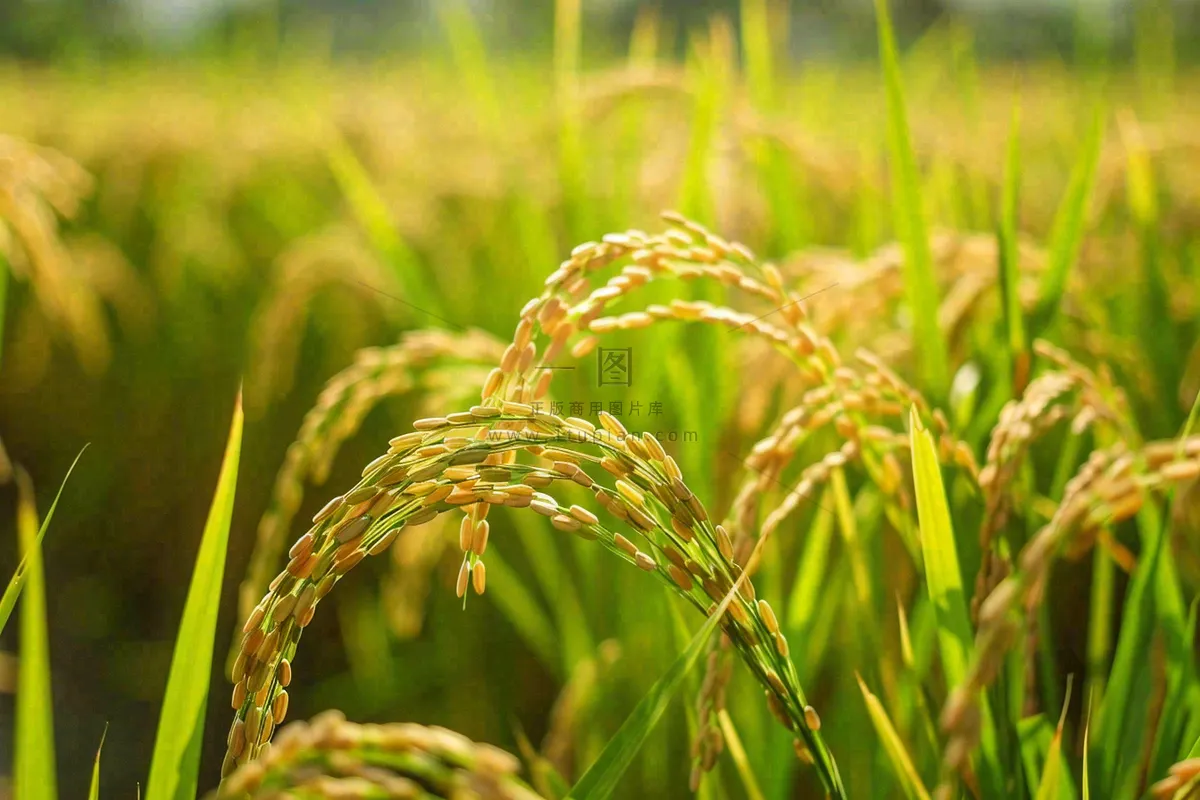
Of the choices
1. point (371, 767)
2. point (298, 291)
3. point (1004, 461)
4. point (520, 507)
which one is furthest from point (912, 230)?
point (298, 291)

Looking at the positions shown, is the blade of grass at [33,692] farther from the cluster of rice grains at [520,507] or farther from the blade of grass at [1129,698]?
the blade of grass at [1129,698]

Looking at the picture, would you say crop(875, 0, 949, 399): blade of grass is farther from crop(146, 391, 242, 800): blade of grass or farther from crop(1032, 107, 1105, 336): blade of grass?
crop(146, 391, 242, 800): blade of grass

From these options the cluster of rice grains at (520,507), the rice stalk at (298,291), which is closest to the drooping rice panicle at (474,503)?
the cluster of rice grains at (520,507)

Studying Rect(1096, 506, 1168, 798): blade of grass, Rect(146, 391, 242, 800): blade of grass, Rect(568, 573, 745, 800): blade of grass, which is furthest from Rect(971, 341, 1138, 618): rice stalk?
Rect(146, 391, 242, 800): blade of grass

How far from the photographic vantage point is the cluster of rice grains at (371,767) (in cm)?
32

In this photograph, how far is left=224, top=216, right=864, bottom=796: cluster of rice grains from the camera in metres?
0.43

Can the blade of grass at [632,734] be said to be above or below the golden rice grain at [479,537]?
below

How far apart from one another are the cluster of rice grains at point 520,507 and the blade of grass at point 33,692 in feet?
0.31

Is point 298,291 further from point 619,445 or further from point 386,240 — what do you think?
point 619,445

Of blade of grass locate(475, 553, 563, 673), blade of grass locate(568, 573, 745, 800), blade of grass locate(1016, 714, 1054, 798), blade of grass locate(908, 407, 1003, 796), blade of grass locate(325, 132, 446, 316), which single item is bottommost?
blade of grass locate(475, 553, 563, 673)

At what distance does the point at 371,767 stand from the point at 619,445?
19 centimetres

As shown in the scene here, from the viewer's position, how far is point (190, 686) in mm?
504

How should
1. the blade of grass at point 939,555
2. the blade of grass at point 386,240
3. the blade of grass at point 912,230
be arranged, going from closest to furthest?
the blade of grass at point 939,555 → the blade of grass at point 912,230 → the blade of grass at point 386,240

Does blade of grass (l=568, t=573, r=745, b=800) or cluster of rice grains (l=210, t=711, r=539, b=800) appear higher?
cluster of rice grains (l=210, t=711, r=539, b=800)
